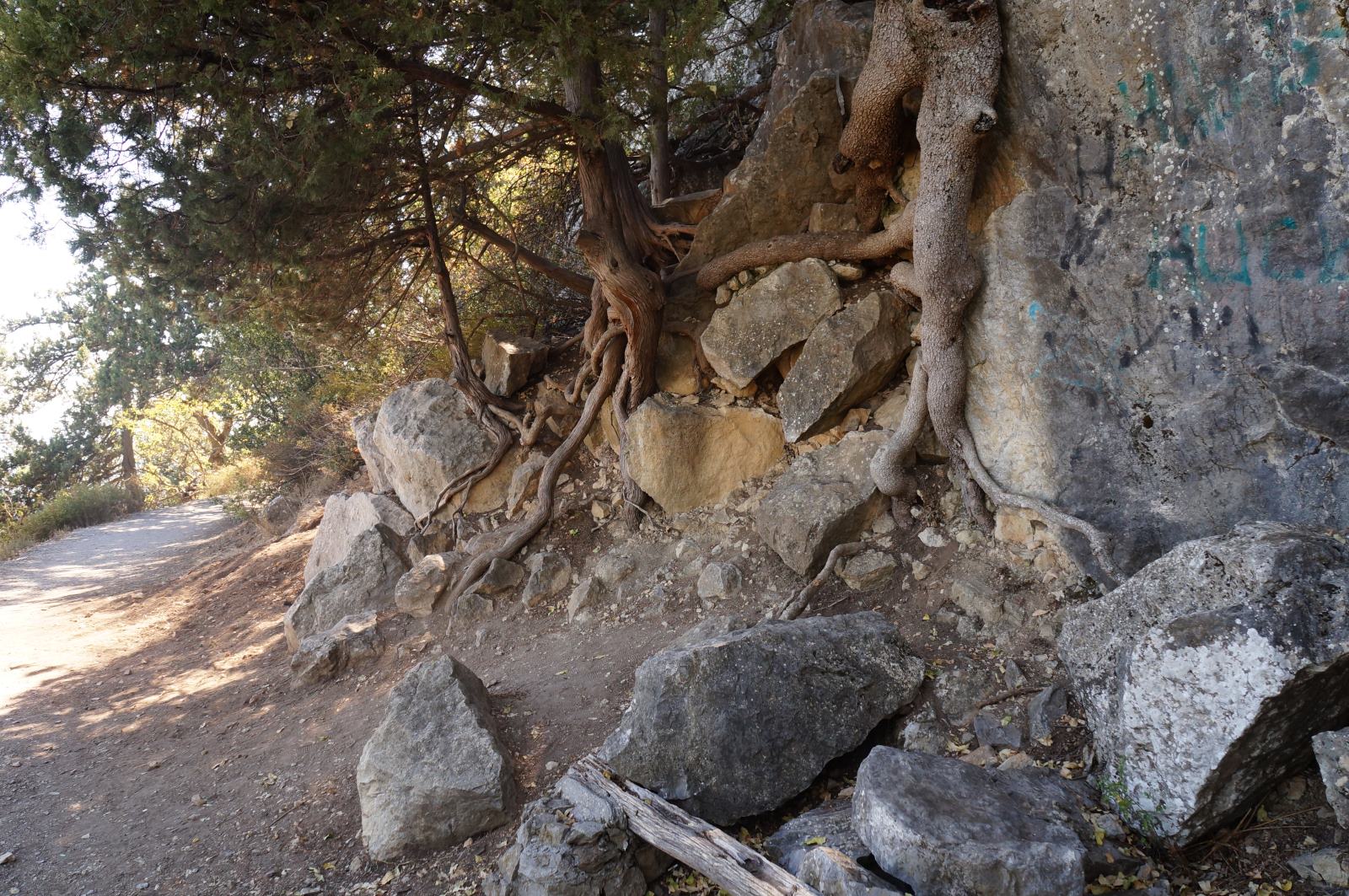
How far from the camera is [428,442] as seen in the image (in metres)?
7.27

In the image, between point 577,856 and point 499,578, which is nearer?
point 577,856

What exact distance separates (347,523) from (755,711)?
562 cm

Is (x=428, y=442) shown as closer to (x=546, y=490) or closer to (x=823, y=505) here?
(x=546, y=490)

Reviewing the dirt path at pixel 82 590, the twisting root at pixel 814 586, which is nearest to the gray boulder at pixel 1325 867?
the twisting root at pixel 814 586

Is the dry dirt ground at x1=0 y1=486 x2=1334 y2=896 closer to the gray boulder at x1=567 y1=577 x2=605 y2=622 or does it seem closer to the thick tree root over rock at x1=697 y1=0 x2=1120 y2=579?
the gray boulder at x1=567 y1=577 x2=605 y2=622

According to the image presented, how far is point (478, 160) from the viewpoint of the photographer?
669 cm

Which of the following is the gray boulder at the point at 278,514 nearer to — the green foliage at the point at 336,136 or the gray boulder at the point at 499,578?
the green foliage at the point at 336,136

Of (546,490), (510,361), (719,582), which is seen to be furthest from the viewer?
(510,361)

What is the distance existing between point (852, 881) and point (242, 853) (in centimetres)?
315

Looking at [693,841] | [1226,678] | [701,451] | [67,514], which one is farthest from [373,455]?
[67,514]

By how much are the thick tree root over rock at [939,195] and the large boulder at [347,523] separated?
4636 millimetres

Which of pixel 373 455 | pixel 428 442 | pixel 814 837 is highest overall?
pixel 428 442

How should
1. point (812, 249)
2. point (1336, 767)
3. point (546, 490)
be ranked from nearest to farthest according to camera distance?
point (1336, 767), point (812, 249), point (546, 490)

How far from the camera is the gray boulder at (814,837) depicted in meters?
2.87
